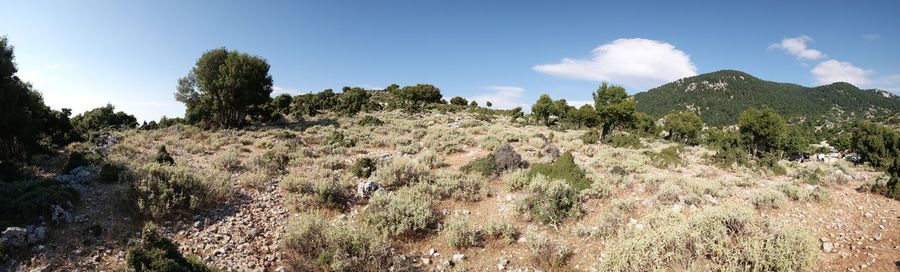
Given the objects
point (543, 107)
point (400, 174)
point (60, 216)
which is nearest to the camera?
point (60, 216)

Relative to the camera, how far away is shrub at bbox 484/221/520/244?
9.70m

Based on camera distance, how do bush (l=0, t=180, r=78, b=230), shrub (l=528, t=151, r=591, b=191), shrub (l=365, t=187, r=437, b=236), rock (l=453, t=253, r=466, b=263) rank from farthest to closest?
shrub (l=528, t=151, r=591, b=191) → shrub (l=365, t=187, r=437, b=236) → rock (l=453, t=253, r=466, b=263) → bush (l=0, t=180, r=78, b=230)

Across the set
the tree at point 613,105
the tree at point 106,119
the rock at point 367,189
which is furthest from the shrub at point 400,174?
the tree at point 106,119

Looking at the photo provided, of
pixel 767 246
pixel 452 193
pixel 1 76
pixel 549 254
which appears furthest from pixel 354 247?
pixel 1 76

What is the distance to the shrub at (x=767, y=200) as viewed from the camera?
1198 cm

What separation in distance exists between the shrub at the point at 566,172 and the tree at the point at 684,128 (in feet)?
175

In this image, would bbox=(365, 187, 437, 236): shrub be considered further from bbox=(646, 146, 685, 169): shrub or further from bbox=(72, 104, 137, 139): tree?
bbox=(72, 104, 137, 139): tree

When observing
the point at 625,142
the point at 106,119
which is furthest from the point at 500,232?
the point at 106,119

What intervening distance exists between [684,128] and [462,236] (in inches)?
2392

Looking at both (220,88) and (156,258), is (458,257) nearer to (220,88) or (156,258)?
(156,258)

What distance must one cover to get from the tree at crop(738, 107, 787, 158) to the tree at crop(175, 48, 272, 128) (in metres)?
43.0

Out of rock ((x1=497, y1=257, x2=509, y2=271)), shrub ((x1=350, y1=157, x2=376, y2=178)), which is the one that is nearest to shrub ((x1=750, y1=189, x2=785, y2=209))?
rock ((x1=497, y1=257, x2=509, y2=271))

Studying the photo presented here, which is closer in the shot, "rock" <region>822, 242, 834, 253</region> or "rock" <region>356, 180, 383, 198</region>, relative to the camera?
"rock" <region>822, 242, 834, 253</region>

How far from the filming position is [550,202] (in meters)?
11.2
